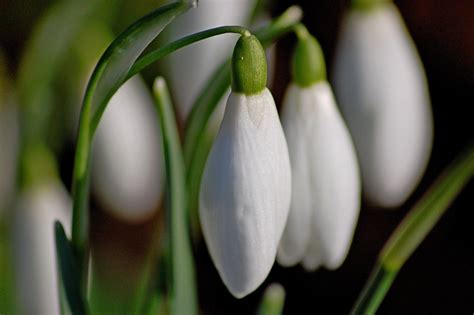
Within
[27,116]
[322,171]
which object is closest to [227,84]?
[322,171]

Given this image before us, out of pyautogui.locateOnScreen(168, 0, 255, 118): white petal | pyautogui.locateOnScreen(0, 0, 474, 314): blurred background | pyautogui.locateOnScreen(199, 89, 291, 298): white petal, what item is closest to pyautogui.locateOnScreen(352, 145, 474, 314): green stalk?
pyautogui.locateOnScreen(199, 89, 291, 298): white petal

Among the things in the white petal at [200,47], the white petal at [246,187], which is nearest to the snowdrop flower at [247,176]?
the white petal at [246,187]

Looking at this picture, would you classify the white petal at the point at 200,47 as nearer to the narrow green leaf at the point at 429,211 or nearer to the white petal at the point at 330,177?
the white petal at the point at 330,177

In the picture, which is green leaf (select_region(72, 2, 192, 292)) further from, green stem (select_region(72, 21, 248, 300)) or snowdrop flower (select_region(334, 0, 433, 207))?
snowdrop flower (select_region(334, 0, 433, 207))

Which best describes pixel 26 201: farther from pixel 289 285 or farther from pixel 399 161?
pixel 289 285

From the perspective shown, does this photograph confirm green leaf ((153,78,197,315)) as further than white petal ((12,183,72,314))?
No

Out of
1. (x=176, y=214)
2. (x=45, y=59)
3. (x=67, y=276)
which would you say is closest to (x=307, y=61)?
(x=176, y=214)

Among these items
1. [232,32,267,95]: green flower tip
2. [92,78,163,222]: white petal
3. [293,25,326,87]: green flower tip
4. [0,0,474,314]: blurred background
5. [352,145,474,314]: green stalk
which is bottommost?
[0,0,474,314]: blurred background
